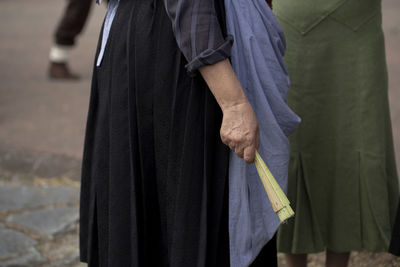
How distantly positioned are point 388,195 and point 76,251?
1.62 meters

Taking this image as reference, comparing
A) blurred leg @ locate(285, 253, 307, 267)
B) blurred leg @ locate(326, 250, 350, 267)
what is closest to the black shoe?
blurred leg @ locate(285, 253, 307, 267)

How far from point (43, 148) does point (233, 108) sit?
11.1 feet

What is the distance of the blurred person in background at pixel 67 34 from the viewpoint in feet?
21.5

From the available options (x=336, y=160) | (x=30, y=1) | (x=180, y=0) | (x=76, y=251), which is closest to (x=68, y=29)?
(x=76, y=251)

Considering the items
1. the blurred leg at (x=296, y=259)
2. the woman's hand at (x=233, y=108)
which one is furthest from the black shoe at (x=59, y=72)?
the woman's hand at (x=233, y=108)

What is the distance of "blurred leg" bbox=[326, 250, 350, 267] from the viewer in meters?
2.62

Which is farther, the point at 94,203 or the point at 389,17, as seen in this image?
the point at 389,17

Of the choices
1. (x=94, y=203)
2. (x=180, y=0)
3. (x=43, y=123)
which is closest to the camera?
(x=180, y=0)

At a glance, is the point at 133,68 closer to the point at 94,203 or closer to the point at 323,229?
the point at 94,203

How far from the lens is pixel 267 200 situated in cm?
190

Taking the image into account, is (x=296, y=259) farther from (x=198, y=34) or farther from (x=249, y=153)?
(x=198, y=34)

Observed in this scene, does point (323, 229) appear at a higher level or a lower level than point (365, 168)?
lower

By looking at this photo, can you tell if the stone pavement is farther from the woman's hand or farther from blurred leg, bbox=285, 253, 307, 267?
the woman's hand

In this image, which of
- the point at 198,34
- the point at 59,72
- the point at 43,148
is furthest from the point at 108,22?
the point at 59,72
